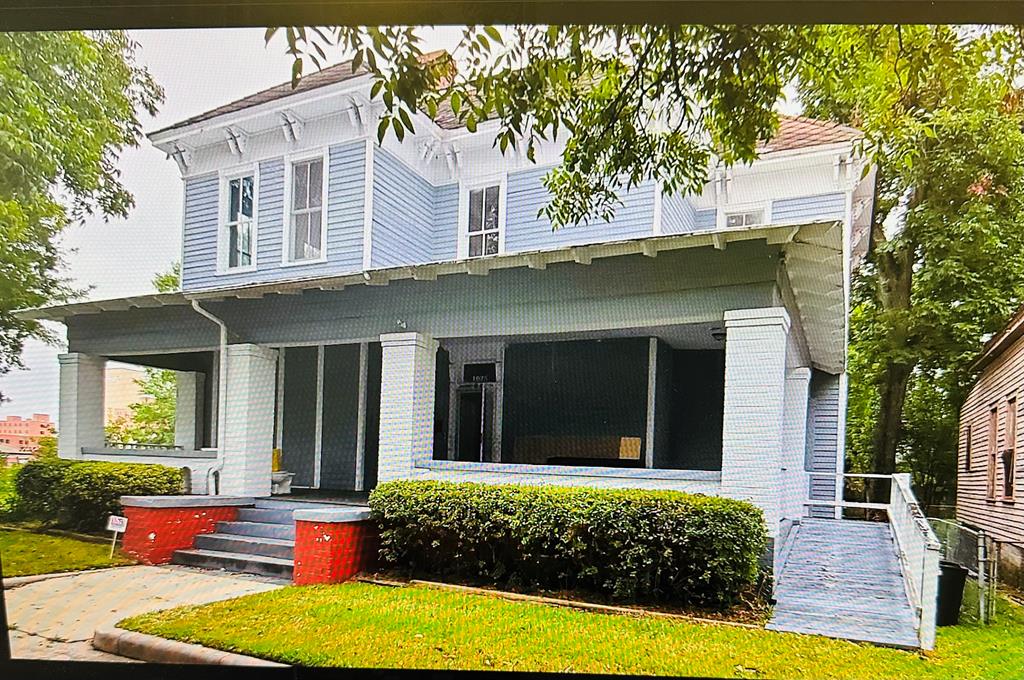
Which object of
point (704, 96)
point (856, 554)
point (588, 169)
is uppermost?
point (704, 96)

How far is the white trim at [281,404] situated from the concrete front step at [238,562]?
3.07 feet

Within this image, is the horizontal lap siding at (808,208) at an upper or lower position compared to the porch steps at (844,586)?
upper

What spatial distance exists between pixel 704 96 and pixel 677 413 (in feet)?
5.20


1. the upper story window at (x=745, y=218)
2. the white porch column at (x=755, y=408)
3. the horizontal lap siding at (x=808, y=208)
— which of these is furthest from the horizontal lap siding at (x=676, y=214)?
the white porch column at (x=755, y=408)

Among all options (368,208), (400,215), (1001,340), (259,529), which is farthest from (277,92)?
(1001,340)

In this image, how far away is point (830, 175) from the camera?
265cm

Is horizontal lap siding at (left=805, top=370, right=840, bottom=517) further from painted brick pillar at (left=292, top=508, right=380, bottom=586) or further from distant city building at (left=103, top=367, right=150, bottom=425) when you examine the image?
distant city building at (left=103, top=367, right=150, bottom=425)

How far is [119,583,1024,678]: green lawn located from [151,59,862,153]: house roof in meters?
1.70

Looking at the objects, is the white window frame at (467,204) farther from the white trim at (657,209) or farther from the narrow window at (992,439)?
the narrow window at (992,439)

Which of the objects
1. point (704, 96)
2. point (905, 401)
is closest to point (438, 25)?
point (704, 96)

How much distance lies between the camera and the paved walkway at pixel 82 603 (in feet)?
8.71

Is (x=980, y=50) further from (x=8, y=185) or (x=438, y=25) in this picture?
(x=8, y=185)

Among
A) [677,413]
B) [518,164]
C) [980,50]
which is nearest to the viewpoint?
[980,50]

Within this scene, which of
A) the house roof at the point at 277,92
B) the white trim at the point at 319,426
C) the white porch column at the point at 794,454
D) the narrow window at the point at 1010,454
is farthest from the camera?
the white trim at the point at 319,426
